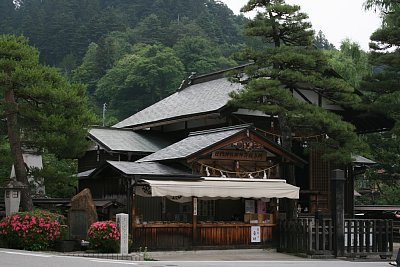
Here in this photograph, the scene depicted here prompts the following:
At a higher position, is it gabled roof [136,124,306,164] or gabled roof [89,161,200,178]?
gabled roof [136,124,306,164]

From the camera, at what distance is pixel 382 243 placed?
22.7 metres

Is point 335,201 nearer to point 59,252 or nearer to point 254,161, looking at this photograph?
point 254,161

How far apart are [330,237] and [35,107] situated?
1086cm

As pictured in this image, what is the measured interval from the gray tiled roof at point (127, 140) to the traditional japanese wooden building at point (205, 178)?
46mm

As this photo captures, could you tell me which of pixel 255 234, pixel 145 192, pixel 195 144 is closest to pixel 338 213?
pixel 255 234

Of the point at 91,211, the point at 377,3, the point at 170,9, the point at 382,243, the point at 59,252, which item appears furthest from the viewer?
the point at 170,9

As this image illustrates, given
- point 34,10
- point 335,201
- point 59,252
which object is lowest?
point 59,252

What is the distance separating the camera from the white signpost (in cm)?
1909

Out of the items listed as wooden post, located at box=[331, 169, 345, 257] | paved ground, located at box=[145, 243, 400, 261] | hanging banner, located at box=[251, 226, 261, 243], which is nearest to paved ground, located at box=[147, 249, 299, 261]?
paved ground, located at box=[145, 243, 400, 261]

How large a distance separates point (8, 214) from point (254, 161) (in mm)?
8880

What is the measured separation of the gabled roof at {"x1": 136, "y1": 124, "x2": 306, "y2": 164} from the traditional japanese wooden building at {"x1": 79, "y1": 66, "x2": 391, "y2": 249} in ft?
0.12

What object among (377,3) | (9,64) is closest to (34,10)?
(377,3)

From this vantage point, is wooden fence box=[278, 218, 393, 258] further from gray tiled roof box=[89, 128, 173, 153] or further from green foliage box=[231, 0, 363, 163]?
gray tiled roof box=[89, 128, 173, 153]

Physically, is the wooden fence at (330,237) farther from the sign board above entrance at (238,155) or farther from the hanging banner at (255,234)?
the sign board above entrance at (238,155)
